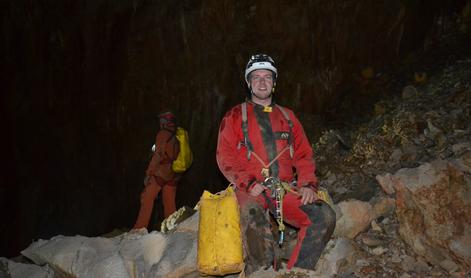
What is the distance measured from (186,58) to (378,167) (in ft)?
20.4

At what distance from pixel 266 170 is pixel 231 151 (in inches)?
15.5

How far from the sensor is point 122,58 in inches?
424

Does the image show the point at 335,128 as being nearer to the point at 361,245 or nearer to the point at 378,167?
the point at 378,167

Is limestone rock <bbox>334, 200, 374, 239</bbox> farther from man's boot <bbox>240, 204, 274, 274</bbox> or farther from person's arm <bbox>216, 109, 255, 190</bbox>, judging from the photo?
person's arm <bbox>216, 109, 255, 190</bbox>

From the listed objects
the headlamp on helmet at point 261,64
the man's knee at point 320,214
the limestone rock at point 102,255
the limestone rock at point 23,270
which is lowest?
the limestone rock at point 23,270

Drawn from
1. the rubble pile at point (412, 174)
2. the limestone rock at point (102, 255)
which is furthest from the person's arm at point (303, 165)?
the limestone rock at point (102, 255)

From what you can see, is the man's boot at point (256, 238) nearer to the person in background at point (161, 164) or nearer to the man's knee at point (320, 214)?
the man's knee at point (320, 214)

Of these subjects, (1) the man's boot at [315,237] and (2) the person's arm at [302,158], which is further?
(2) the person's arm at [302,158]

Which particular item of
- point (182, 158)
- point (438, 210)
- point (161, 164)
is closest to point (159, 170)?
point (161, 164)

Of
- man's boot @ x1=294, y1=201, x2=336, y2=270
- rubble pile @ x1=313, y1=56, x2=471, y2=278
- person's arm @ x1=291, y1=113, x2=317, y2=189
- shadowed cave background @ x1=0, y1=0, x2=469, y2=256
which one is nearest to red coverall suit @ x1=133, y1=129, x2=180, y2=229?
shadowed cave background @ x1=0, y1=0, x2=469, y2=256

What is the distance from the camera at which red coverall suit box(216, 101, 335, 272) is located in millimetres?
3381

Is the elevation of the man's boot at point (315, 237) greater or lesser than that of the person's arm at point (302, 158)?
lesser

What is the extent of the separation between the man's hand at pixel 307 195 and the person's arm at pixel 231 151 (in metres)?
0.52

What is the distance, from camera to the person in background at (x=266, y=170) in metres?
3.38
